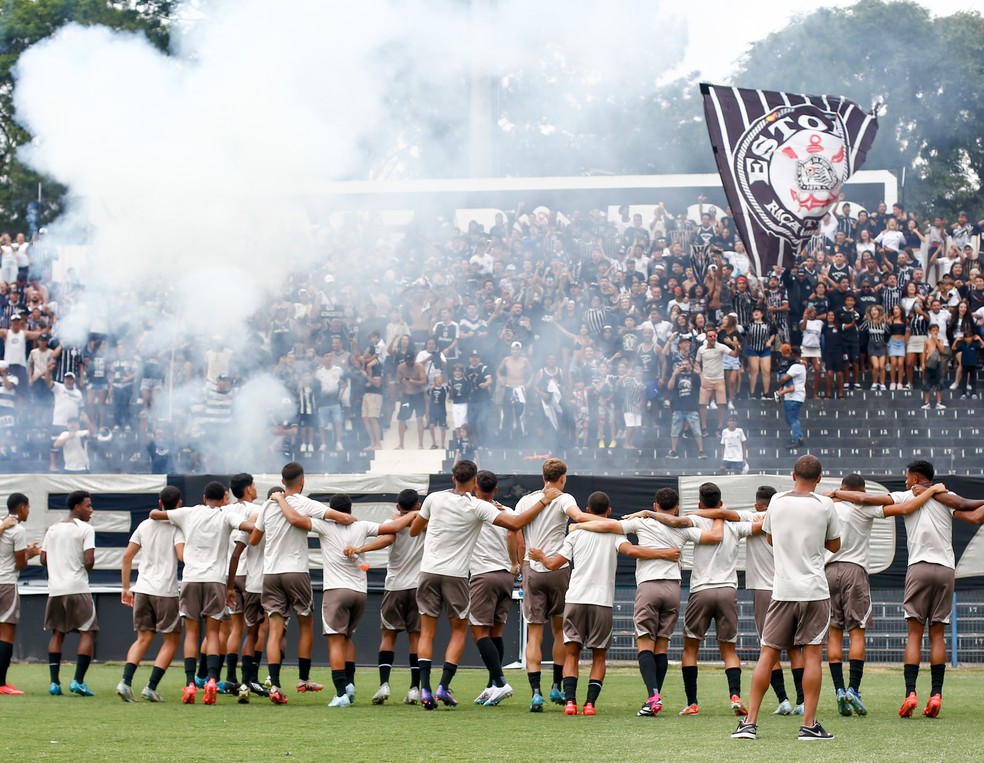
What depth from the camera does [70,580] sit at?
1249 centimetres

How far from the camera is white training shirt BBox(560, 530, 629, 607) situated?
34.6ft

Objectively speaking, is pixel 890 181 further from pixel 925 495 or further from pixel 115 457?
pixel 925 495

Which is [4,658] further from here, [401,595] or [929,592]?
[929,592]

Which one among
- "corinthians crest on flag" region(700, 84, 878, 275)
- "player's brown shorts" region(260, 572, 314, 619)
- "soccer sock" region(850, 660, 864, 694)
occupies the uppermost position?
"corinthians crest on flag" region(700, 84, 878, 275)

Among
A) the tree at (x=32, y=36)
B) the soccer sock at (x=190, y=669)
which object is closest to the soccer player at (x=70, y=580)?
the soccer sock at (x=190, y=669)

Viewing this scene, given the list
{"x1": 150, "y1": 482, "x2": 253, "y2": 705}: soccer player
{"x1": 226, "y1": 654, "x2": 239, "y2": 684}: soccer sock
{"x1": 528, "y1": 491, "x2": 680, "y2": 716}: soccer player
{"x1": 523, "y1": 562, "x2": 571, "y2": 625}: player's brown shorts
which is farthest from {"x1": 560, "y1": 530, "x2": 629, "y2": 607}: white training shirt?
{"x1": 226, "y1": 654, "x2": 239, "y2": 684}: soccer sock

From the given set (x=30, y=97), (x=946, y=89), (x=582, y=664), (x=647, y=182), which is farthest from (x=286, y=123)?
(x=946, y=89)

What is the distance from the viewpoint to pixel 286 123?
2339 centimetres

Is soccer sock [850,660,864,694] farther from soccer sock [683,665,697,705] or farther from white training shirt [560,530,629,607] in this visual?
white training shirt [560,530,629,607]

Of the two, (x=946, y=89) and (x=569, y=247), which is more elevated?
(x=946, y=89)

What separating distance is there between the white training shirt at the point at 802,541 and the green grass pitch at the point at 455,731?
972 millimetres

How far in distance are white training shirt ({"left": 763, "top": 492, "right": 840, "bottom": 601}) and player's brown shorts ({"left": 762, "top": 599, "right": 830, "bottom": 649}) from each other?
5cm

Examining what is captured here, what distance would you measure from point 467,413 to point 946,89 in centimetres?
3270

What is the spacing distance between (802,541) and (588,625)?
228 cm
